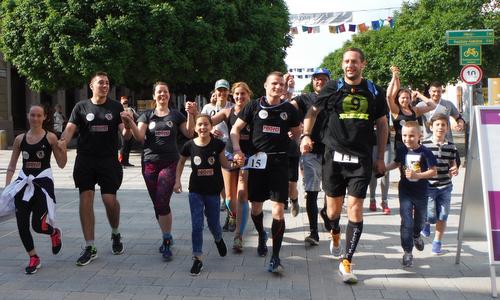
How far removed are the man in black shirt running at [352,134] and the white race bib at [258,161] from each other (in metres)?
0.60

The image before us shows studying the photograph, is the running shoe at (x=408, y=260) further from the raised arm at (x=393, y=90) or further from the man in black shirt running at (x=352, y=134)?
the raised arm at (x=393, y=90)

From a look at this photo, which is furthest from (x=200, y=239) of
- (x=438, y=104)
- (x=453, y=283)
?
(x=438, y=104)

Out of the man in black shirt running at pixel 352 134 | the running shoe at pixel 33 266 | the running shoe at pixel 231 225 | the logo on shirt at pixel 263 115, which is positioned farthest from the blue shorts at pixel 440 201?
the running shoe at pixel 33 266

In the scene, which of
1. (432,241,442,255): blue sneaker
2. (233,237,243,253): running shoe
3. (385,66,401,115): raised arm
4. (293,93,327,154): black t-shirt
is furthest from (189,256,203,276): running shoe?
(385,66,401,115): raised arm

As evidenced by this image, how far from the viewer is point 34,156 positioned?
5.30 metres

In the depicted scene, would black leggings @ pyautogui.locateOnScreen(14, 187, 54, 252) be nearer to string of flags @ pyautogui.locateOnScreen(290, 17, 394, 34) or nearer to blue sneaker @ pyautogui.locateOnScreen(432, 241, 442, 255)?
blue sneaker @ pyautogui.locateOnScreen(432, 241, 442, 255)

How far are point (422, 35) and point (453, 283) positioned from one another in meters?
19.5

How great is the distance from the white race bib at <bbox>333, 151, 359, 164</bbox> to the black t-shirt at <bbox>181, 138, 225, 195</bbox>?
47.2 inches

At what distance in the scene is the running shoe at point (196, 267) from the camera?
5086mm

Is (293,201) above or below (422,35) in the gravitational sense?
below

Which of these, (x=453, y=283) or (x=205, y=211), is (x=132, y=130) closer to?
(x=205, y=211)

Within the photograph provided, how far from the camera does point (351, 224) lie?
16.4 feet

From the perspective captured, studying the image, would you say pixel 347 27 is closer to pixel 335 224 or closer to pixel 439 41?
pixel 439 41

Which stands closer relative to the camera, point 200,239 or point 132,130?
point 200,239
